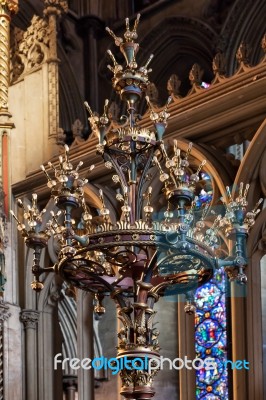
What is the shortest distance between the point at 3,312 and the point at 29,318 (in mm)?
337

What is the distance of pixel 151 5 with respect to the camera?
17844 millimetres

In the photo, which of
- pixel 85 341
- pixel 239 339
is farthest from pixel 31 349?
pixel 239 339

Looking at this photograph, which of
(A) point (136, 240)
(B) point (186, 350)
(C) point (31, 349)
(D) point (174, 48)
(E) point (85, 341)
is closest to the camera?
(A) point (136, 240)

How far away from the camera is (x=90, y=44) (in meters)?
18.0

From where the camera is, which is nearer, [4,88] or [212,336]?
[4,88]

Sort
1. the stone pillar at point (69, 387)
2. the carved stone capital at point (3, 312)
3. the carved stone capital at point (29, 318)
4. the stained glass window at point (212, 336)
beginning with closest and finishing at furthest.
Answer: the carved stone capital at point (3, 312)
the carved stone capital at point (29, 318)
the stained glass window at point (212, 336)
the stone pillar at point (69, 387)

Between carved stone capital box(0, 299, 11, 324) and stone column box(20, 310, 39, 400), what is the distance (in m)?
0.23

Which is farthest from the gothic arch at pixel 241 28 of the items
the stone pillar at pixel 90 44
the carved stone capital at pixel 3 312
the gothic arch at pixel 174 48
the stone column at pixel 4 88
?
the carved stone capital at pixel 3 312

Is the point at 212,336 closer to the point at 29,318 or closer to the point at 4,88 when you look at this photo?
the point at 29,318

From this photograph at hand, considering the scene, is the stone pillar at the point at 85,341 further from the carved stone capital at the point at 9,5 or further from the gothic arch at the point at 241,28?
the gothic arch at the point at 241,28

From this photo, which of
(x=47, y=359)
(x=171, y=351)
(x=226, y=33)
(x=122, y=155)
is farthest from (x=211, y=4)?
(x=122, y=155)

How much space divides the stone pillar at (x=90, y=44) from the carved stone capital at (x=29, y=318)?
566 centimetres

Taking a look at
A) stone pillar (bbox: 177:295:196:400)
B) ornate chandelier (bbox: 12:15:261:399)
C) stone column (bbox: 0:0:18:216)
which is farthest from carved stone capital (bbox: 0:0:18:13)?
ornate chandelier (bbox: 12:15:261:399)

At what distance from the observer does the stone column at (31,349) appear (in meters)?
12.5
